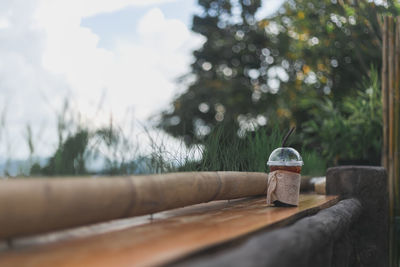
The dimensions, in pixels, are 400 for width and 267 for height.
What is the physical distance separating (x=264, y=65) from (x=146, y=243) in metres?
14.4

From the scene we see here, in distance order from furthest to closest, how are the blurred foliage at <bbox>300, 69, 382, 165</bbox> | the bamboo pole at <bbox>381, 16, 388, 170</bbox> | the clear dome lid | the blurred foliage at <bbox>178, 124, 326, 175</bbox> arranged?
1. the blurred foliage at <bbox>300, 69, 382, 165</bbox>
2. the bamboo pole at <bbox>381, 16, 388, 170</bbox>
3. the blurred foliage at <bbox>178, 124, 326, 175</bbox>
4. the clear dome lid

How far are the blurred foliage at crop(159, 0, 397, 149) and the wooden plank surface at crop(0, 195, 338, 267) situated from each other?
9.34 m

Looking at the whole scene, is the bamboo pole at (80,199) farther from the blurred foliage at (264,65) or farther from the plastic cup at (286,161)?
the blurred foliage at (264,65)

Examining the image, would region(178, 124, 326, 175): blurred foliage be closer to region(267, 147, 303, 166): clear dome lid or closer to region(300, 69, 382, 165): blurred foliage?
region(267, 147, 303, 166): clear dome lid

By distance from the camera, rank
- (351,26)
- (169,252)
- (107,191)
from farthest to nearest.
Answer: (351,26)
(107,191)
(169,252)

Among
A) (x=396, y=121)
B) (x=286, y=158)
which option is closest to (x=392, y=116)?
(x=396, y=121)

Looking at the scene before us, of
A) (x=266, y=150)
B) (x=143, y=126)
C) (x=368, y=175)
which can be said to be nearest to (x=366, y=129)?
(x=368, y=175)

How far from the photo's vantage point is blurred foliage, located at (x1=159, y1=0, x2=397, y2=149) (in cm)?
1062

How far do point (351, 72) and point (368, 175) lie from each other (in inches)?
313

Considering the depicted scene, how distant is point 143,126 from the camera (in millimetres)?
1906

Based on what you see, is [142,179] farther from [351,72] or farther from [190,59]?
[190,59]

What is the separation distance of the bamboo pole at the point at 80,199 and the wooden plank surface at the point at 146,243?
0.16 ft

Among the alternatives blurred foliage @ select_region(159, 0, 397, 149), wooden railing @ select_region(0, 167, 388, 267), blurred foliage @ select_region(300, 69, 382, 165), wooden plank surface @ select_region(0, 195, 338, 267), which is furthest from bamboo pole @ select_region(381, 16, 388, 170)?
blurred foliage @ select_region(159, 0, 397, 149)

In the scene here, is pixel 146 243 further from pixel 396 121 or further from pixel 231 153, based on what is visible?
pixel 396 121
